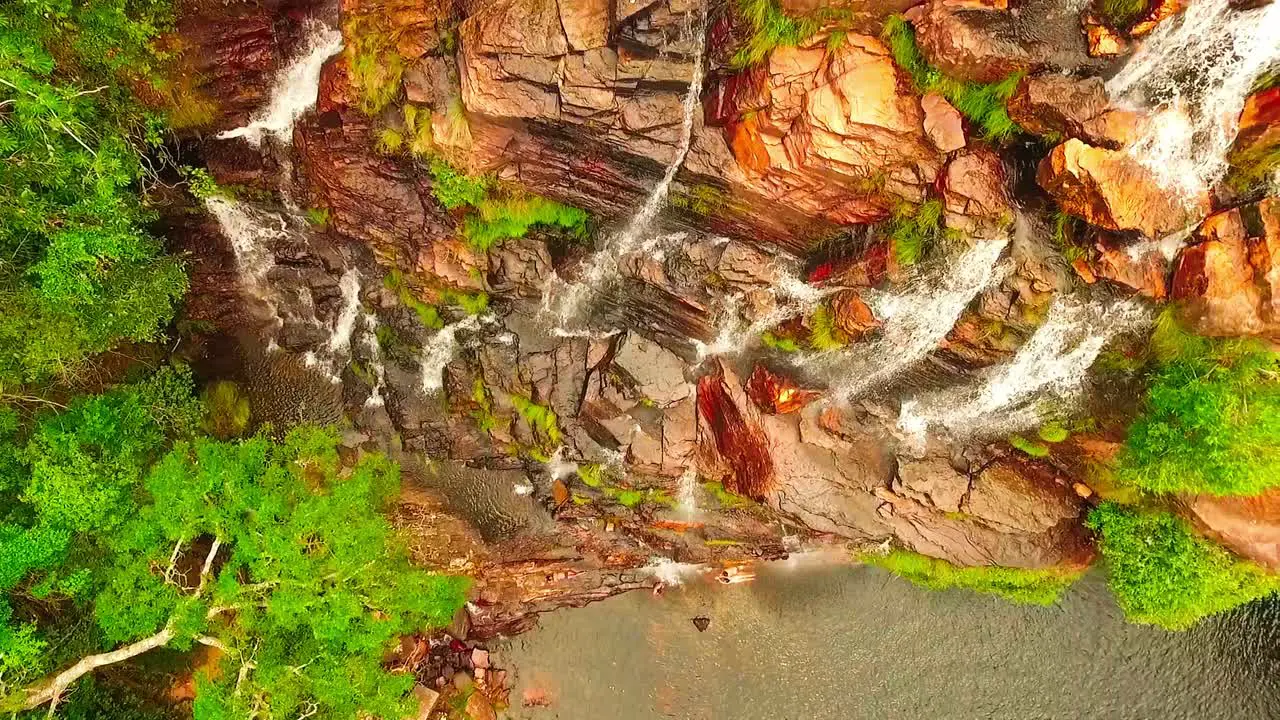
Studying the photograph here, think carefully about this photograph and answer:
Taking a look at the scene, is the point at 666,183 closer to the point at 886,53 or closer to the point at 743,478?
the point at 886,53

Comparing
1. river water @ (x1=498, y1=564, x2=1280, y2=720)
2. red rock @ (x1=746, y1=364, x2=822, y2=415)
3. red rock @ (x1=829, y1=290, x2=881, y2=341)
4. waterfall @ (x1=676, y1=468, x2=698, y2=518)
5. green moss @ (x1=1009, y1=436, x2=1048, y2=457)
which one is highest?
red rock @ (x1=829, y1=290, x2=881, y2=341)

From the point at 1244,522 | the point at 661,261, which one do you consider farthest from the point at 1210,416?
the point at 661,261

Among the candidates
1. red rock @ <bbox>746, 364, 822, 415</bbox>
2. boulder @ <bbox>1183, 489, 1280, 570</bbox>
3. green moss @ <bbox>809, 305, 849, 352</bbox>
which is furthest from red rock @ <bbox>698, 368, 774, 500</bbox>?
boulder @ <bbox>1183, 489, 1280, 570</bbox>

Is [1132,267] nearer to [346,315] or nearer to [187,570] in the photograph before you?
[346,315]

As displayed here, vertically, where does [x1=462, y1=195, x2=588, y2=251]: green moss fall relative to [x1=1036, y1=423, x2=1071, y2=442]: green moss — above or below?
above

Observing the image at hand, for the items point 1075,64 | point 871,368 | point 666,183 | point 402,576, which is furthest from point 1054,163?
point 402,576

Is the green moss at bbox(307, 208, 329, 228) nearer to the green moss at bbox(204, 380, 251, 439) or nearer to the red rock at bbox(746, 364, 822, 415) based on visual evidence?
the green moss at bbox(204, 380, 251, 439)
